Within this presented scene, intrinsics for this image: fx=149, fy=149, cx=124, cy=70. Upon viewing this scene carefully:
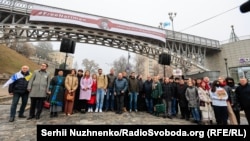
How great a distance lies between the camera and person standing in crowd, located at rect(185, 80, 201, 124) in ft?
15.5

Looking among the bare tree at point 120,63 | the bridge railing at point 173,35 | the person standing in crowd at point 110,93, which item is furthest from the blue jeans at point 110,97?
the bare tree at point 120,63

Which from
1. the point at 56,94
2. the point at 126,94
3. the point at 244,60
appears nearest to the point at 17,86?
the point at 56,94

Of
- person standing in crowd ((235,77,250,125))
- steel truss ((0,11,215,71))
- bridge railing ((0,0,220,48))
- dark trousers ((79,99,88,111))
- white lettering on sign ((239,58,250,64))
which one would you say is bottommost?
dark trousers ((79,99,88,111))

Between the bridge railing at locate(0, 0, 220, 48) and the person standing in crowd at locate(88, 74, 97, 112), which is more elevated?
the bridge railing at locate(0, 0, 220, 48)

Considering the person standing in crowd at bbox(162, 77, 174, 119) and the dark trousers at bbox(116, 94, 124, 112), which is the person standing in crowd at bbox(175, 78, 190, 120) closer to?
the person standing in crowd at bbox(162, 77, 174, 119)

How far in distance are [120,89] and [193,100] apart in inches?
97.9

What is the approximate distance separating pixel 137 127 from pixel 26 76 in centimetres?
390

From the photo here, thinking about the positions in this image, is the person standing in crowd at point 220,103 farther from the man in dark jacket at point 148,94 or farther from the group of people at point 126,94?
the man in dark jacket at point 148,94

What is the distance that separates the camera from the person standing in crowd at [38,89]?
14.0 ft

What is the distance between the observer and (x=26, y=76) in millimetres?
4438

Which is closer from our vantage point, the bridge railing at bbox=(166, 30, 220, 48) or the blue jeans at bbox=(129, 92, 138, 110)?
the blue jeans at bbox=(129, 92, 138, 110)

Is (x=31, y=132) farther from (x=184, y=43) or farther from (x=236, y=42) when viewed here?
(x=236, y=42)

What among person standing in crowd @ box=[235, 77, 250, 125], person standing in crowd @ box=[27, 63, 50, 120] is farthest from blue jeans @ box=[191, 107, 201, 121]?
person standing in crowd @ box=[27, 63, 50, 120]

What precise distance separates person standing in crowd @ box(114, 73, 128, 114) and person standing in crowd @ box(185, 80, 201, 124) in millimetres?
2175
